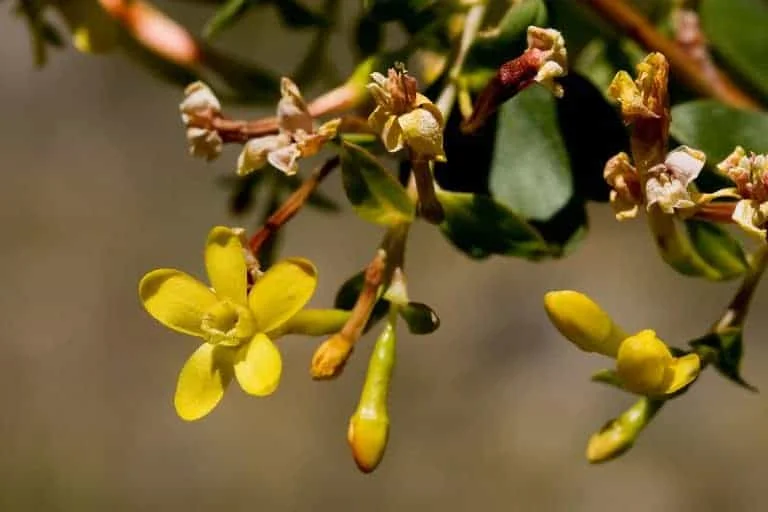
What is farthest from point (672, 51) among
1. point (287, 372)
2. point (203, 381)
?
point (287, 372)

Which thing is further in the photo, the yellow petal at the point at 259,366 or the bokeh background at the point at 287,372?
the bokeh background at the point at 287,372

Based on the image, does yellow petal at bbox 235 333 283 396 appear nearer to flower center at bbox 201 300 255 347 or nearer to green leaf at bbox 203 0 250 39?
flower center at bbox 201 300 255 347

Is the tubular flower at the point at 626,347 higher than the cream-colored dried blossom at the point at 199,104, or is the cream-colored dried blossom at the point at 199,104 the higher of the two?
the cream-colored dried blossom at the point at 199,104

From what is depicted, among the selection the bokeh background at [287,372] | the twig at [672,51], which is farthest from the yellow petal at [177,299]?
the bokeh background at [287,372]

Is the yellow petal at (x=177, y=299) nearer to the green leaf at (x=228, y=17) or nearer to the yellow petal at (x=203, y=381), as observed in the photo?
the yellow petal at (x=203, y=381)

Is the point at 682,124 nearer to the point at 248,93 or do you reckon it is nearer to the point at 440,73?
the point at 440,73

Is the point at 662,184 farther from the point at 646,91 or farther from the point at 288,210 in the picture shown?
the point at 288,210

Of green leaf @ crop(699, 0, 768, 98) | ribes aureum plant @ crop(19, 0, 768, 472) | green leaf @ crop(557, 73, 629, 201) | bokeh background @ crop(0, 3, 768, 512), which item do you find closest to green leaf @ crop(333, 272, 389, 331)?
ribes aureum plant @ crop(19, 0, 768, 472)
